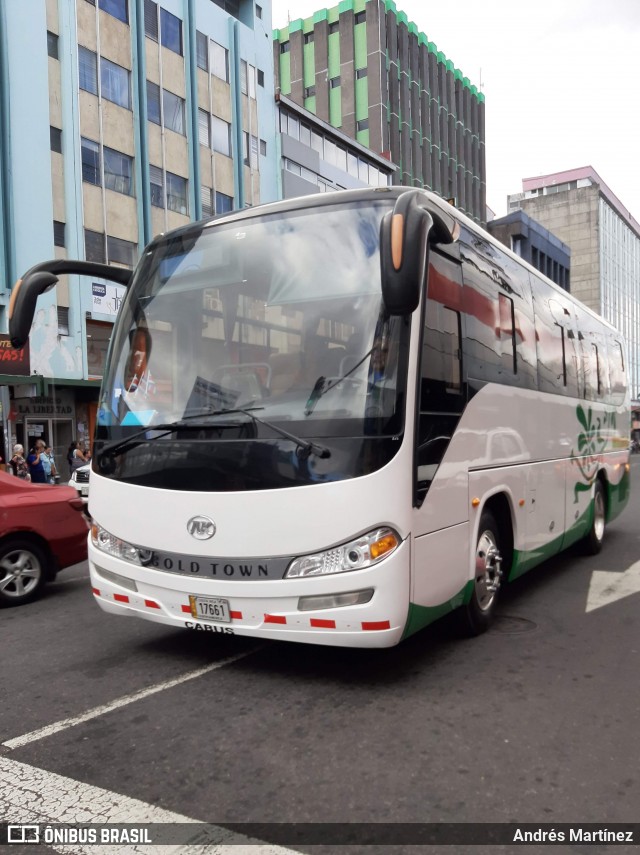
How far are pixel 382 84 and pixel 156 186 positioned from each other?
29.8 meters

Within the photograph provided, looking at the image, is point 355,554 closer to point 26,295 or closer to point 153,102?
point 26,295

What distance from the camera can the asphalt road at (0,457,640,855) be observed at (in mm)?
3152

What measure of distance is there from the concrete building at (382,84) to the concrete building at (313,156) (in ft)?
25.9

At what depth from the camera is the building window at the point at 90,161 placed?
1003 inches

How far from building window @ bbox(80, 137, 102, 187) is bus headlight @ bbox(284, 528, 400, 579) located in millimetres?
24390

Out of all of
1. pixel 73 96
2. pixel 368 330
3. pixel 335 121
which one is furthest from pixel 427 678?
pixel 335 121

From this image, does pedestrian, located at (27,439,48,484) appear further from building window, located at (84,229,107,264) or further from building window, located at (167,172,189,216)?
building window, located at (167,172,189,216)

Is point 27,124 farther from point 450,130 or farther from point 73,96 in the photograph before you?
point 450,130

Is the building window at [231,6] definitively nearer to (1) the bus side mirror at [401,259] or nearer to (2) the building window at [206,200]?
(2) the building window at [206,200]

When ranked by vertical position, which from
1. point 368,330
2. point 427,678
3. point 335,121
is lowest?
point 427,678

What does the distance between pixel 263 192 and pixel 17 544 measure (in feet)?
95.9

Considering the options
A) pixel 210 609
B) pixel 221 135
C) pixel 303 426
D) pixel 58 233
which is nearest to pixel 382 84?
pixel 221 135

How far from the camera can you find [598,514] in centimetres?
945

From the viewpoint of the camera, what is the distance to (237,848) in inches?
111
